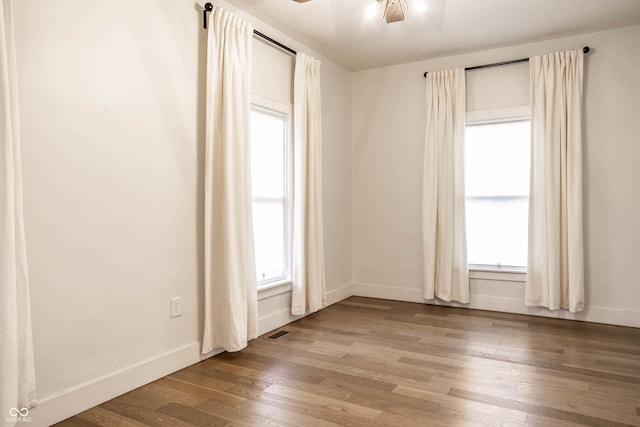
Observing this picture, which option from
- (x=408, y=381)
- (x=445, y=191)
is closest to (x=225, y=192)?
(x=408, y=381)

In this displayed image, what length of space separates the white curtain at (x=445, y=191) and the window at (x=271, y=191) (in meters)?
1.64

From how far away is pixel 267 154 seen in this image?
12.8ft

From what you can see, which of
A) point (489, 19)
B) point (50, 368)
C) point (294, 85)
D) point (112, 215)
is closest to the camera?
point (50, 368)

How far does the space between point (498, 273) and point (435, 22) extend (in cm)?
261

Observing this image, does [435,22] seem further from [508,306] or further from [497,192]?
[508,306]

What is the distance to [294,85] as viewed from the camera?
13.4 ft

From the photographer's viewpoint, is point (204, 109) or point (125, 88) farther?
point (204, 109)

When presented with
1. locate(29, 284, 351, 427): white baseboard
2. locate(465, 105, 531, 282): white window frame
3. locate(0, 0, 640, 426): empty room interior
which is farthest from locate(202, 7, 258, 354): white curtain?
locate(465, 105, 531, 282): white window frame

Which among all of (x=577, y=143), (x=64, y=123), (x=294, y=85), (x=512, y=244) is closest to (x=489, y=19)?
(x=577, y=143)

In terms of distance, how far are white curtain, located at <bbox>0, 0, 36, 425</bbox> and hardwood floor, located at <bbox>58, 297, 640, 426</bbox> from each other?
450mm

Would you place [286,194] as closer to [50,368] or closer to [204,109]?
[204,109]

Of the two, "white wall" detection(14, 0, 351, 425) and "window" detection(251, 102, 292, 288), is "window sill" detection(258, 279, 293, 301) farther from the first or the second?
"white wall" detection(14, 0, 351, 425)

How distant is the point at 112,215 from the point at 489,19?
3.52 metres

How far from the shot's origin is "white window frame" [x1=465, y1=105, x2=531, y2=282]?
4387 mm
